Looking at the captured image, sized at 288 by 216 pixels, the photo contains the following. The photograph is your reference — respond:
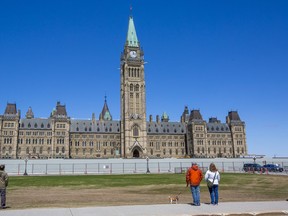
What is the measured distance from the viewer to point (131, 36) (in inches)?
5192

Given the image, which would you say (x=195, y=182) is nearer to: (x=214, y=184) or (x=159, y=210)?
(x=214, y=184)

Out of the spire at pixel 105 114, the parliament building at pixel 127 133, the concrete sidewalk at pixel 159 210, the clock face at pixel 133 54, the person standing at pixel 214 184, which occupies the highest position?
the clock face at pixel 133 54

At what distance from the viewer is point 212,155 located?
433ft

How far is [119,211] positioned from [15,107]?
117368 mm

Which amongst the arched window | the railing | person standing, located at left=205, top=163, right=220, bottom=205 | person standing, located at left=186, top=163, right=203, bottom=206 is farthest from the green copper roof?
person standing, located at left=205, top=163, right=220, bottom=205

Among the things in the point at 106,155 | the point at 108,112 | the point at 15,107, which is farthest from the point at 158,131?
the point at 15,107

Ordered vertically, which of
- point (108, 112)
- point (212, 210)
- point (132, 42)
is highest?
point (132, 42)

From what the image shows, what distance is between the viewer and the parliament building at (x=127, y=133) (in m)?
118

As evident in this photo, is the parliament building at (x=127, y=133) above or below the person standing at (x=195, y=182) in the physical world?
above

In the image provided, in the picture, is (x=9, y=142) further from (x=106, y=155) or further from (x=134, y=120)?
(x=134, y=120)

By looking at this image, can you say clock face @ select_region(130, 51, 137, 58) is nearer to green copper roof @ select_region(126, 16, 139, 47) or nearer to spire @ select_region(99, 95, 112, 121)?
green copper roof @ select_region(126, 16, 139, 47)

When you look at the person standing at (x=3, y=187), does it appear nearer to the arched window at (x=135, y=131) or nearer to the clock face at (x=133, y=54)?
the arched window at (x=135, y=131)

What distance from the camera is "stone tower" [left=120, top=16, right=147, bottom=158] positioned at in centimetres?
11969

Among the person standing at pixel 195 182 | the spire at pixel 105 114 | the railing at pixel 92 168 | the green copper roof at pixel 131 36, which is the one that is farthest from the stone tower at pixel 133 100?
the person standing at pixel 195 182
